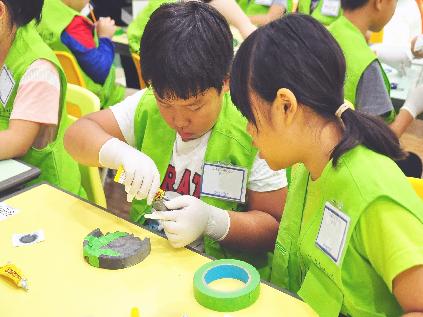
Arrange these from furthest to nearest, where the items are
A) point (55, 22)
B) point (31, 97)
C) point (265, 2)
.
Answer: point (265, 2)
point (55, 22)
point (31, 97)

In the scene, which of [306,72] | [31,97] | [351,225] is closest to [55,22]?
[31,97]

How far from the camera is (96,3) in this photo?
16.2ft

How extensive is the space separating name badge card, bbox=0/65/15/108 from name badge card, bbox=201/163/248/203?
71 centimetres

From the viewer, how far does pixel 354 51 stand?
6.53 ft

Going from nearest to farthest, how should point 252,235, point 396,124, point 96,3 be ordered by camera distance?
point 252,235 → point 396,124 → point 96,3

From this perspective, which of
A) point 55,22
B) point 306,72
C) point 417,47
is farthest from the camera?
point 417,47

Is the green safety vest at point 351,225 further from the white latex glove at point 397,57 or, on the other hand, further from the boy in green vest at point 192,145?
the white latex glove at point 397,57

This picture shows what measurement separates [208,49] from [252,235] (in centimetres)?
47

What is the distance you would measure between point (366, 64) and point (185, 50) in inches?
39.5

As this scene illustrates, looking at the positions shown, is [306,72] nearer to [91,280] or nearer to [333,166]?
[333,166]

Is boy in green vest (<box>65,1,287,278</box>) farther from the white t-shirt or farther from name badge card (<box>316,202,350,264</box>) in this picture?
name badge card (<box>316,202,350,264</box>)

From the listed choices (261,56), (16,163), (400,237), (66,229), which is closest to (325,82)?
(261,56)

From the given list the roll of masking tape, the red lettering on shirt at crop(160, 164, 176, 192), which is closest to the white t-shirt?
the red lettering on shirt at crop(160, 164, 176, 192)

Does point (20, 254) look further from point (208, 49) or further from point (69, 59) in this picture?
point (69, 59)
